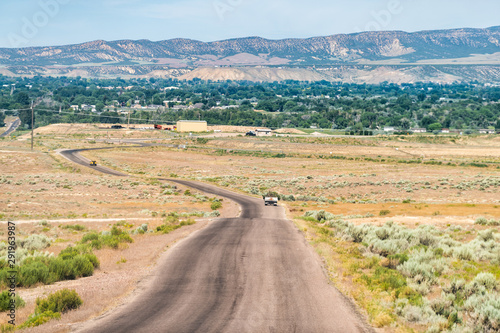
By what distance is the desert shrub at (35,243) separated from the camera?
26500 millimetres

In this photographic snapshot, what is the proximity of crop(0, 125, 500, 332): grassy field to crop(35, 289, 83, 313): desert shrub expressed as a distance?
6.27 meters

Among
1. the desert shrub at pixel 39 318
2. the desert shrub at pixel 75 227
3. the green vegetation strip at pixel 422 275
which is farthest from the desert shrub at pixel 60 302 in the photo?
the desert shrub at pixel 75 227

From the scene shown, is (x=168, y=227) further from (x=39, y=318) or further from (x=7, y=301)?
(x=39, y=318)

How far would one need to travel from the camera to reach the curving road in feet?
49.3

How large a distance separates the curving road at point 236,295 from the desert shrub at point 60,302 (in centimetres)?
143

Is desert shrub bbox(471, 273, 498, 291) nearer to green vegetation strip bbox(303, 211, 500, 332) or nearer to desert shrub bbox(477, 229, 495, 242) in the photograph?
green vegetation strip bbox(303, 211, 500, 332)

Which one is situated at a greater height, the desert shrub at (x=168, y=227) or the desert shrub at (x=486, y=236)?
the desert shrub at (x=486, y=236)

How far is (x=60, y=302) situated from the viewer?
15.9 meters

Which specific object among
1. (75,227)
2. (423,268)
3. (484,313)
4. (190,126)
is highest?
(484,313)

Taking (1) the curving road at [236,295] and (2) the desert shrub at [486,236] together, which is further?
(2) the desert shrub at [486,236]

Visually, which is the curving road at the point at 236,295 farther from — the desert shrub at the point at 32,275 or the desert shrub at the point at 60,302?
the desert shrub at the point at 32,275

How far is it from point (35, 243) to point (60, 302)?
12.2 meters

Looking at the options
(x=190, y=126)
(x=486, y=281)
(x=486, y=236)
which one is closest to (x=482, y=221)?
(x=486, y=236)

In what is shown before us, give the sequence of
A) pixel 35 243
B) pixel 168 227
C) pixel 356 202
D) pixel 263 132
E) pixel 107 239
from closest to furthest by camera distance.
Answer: pixel 35 243 < pixel 107 239 < pixel 168 227 < pixel 356 202 < pixel 263 132
